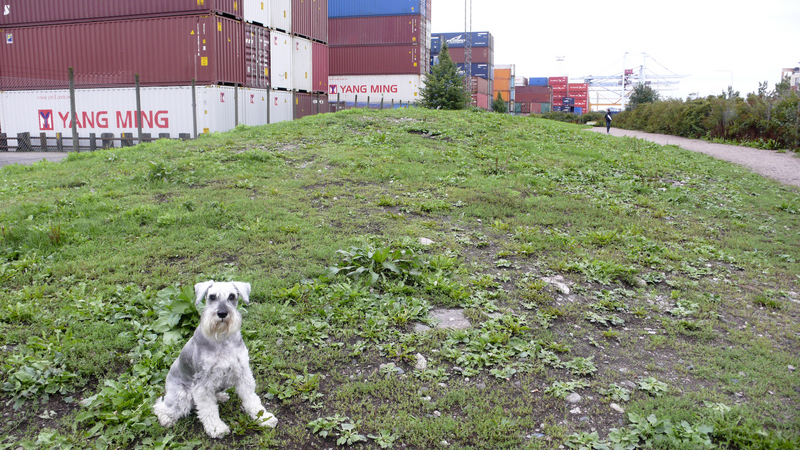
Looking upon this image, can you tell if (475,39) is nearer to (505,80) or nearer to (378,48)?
(505,80)

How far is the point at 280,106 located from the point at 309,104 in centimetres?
331

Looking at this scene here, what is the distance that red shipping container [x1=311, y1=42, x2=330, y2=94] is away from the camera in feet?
92.1

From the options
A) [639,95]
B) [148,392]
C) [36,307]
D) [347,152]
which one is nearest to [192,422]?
[148,392]

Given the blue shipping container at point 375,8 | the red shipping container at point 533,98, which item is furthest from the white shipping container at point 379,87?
the red shipping container at point 533,98

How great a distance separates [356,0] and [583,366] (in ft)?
135

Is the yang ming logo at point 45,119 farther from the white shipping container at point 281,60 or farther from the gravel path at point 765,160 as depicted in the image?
the gravel path at point 765,160

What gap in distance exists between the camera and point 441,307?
528 cm

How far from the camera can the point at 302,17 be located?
88.0 ft

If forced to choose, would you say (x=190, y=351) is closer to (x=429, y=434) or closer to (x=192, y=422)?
(x=192, y=422)

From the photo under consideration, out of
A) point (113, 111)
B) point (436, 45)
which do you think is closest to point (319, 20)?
point (113, 111)

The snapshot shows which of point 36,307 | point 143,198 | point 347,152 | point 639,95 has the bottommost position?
point 36,307

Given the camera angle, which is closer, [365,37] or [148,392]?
[148,392]

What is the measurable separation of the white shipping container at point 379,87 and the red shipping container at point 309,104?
9.50 m

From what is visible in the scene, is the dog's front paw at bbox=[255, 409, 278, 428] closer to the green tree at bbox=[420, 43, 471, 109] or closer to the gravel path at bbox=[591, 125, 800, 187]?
the gravel path at bbox=[591, 125, 800, 187]
